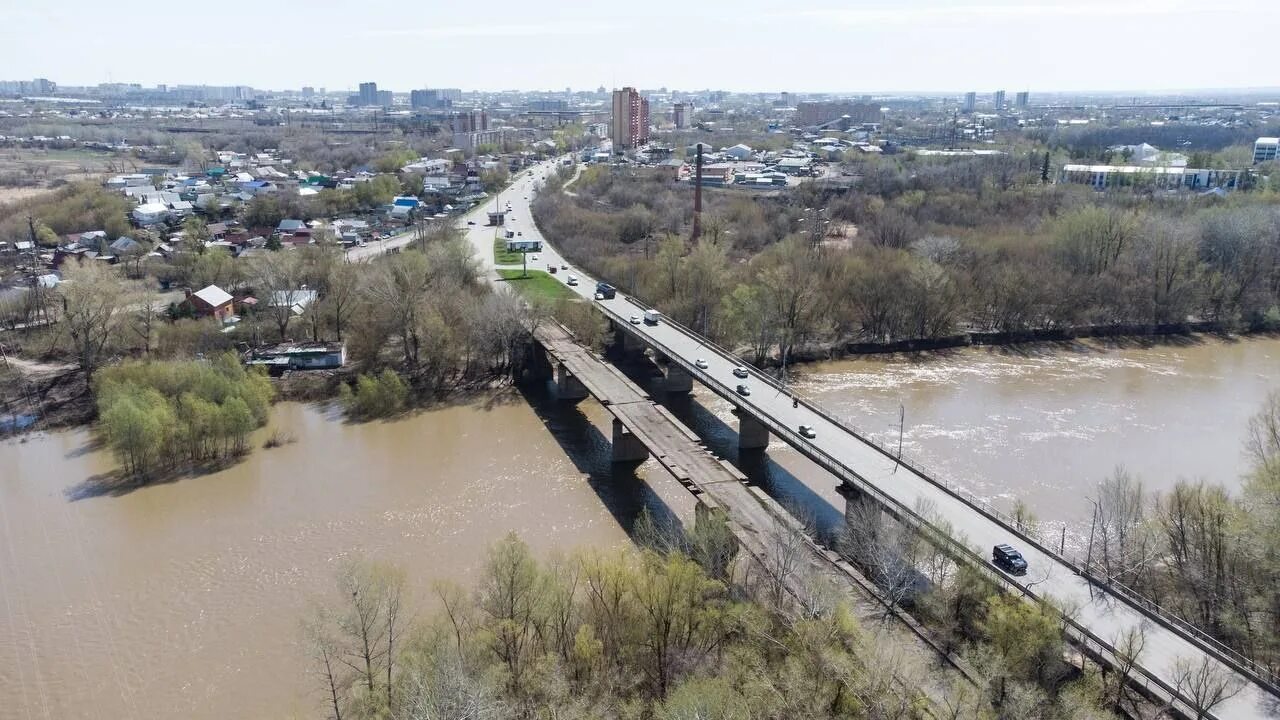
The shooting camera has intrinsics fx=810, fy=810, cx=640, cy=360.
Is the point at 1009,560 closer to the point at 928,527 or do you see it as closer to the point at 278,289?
the point at 928,527

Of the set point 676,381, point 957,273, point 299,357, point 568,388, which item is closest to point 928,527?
point 676,381

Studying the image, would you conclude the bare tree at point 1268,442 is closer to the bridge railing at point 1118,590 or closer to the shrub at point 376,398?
the bridge railing at point 1118,590

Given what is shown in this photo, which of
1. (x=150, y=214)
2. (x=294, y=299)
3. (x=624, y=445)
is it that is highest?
(x=150, y=214)

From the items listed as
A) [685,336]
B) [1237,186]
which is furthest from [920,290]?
[1237,186]

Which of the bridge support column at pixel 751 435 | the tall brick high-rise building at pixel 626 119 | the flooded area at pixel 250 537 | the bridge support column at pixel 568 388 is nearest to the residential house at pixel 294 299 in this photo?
the flooded area at pixel 250 537

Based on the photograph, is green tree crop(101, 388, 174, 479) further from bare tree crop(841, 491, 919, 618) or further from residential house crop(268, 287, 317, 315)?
bare tree crop(841, 491, 919, 618)

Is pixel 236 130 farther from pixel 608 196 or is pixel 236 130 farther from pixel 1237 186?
pixel 1237 186

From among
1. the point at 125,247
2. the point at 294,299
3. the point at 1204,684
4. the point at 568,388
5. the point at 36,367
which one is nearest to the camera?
the point at 1204,684
